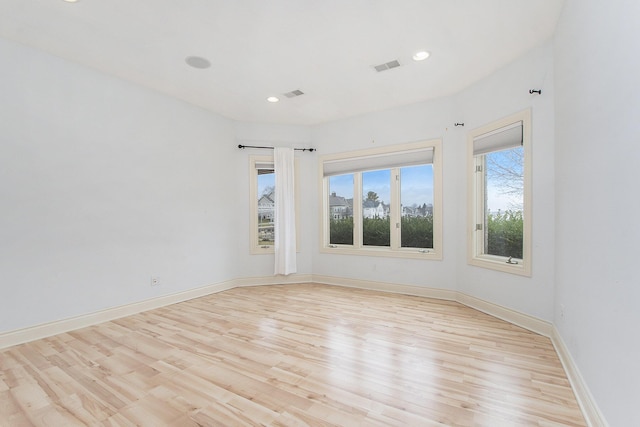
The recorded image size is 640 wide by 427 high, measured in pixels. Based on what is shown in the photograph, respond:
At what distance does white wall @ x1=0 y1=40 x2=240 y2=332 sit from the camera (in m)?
2.68

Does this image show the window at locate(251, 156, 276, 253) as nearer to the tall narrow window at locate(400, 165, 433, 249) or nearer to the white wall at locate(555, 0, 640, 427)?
the tall narrow window at locate(400, 165, 433, 249)

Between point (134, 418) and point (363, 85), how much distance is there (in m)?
3.85

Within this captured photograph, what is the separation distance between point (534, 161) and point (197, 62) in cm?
370

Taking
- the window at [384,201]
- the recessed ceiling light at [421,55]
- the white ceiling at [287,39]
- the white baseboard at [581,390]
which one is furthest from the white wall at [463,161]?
the recessed ceiling light at [421,55]

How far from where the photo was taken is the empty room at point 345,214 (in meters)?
1.68

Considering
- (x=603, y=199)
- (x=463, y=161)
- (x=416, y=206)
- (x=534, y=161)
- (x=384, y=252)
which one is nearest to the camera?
(x=603, y=199)

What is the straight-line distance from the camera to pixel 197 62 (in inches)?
122

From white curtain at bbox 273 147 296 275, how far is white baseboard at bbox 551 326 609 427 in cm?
369

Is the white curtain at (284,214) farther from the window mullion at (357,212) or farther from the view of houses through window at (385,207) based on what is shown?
the window mullion at (357,212)

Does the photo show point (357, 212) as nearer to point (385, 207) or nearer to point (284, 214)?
point (385, 207)

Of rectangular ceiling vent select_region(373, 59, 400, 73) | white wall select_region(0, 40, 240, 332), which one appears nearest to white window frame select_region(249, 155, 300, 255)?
white wall select_region(0, 40, 240, 332)

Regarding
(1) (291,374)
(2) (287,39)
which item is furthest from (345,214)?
(1) (291,374)

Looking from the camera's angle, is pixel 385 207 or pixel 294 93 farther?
pixel 385 207

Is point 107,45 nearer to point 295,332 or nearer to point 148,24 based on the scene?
point 148,24
